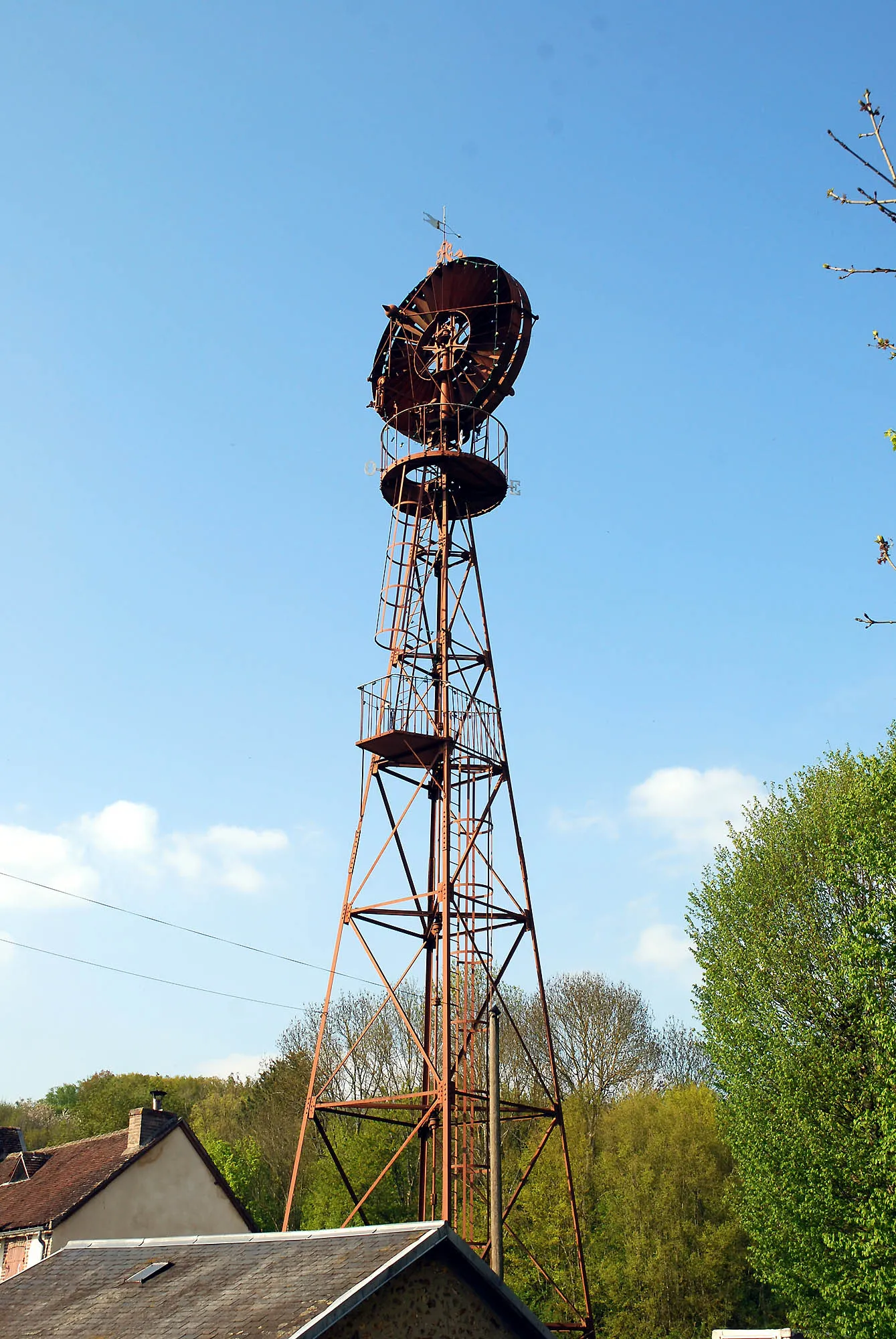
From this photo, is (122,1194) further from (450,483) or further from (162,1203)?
(450,483)

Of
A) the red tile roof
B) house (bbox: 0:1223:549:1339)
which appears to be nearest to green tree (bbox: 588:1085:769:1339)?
the red tile roof

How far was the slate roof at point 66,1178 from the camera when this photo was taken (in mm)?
21859

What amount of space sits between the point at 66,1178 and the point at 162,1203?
2100 millimetres

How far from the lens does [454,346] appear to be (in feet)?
67.4

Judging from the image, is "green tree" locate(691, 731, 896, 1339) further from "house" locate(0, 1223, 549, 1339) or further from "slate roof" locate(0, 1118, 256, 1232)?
"slate roof" locate(0, 1118, 256, 1232)

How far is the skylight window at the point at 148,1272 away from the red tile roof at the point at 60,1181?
978 cm

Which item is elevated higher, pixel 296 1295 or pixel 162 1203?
pixel 162 1203

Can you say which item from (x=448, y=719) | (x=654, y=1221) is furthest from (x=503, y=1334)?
(x=654, y=1221)

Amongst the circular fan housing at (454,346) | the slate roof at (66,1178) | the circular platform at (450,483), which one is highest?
the circular fan housing at (454,346)

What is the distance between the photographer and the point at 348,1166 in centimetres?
3444

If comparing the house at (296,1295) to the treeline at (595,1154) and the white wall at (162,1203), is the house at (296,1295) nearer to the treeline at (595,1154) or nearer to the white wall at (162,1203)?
the white wall at (162,1203)

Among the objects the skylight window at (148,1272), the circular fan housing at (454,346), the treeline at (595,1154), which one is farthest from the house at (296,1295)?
the treeline at (595,1154)

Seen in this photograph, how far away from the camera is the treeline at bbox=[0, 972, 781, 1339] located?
2888cm

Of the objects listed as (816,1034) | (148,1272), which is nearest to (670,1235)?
(816,1034)
